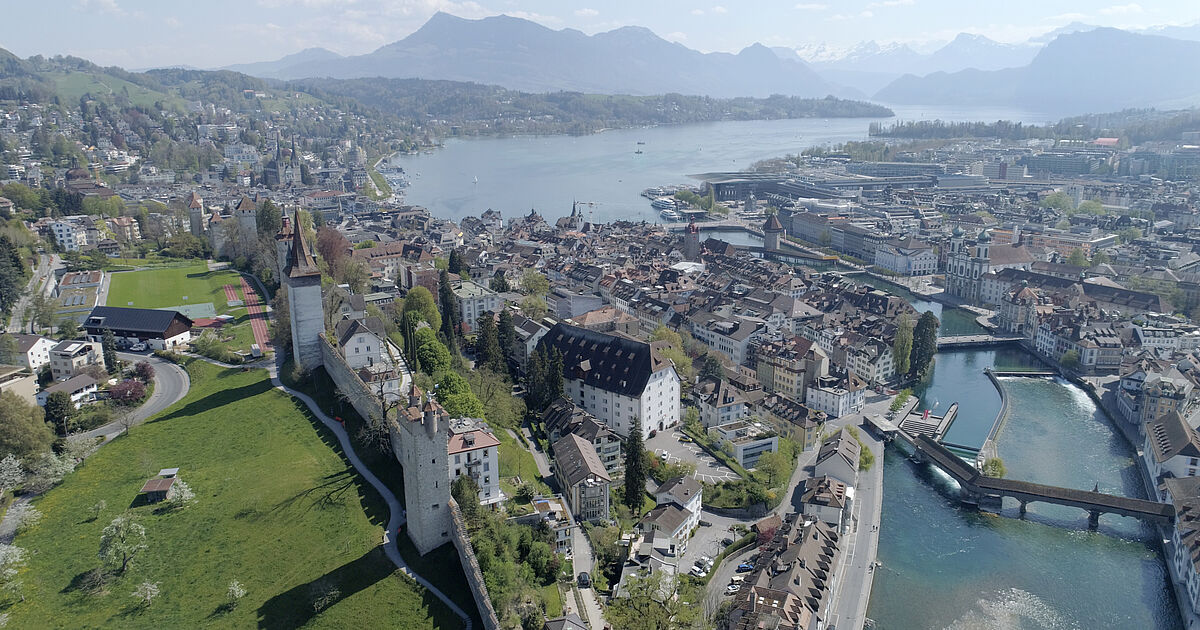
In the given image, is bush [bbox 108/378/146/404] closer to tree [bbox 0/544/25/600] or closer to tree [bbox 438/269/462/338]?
tree [bbox 0/544/25/600]

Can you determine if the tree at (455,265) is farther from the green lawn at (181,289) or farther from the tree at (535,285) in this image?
the green lawn at (181,289)

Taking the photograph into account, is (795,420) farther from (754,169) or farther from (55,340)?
(754,169)

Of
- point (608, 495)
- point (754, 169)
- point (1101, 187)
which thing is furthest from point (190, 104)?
point (608, 495)

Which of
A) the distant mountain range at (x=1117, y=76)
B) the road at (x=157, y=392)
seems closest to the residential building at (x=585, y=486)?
the road at (x=157, y=392)

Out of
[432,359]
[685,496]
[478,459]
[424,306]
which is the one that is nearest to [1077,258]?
[424,306]

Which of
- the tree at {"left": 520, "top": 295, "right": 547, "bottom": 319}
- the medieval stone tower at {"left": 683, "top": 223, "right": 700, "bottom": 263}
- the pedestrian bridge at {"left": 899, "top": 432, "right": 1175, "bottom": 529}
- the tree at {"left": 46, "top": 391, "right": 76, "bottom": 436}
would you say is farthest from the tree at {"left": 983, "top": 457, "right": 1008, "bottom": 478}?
the medieval stone tower at {"left": 683, "top": 223, "right": 700, "bottom": 263}
